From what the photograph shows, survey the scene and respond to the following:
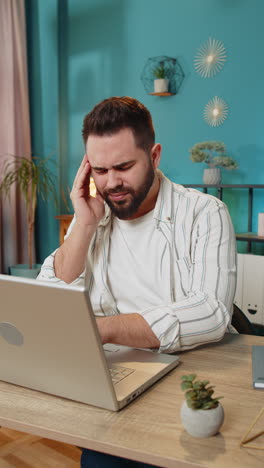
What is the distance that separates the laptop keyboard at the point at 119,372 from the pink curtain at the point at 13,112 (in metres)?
3.10

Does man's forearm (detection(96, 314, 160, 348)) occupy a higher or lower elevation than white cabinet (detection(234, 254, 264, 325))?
higher

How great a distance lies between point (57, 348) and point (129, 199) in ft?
2.27

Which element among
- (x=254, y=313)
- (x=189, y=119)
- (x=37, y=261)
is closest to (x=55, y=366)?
(x=254, y=313)

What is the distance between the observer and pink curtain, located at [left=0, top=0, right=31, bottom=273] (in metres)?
3.86

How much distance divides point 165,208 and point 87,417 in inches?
30.5

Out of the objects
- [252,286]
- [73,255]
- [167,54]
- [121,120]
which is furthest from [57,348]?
[167,54]

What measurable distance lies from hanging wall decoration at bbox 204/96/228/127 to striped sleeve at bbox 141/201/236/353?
82.0 inches

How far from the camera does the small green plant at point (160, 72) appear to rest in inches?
138

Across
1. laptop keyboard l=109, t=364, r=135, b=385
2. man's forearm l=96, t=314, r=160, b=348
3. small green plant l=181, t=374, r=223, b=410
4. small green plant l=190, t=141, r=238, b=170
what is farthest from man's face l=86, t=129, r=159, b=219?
small green plant l=190, t=141, r=238, b=170

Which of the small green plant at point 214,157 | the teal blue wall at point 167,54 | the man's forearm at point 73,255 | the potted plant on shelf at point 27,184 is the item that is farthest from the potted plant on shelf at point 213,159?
the man's forearm at point 73,255

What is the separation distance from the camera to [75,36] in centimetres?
403

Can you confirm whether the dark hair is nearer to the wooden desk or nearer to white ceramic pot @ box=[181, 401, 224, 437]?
the wooden desk

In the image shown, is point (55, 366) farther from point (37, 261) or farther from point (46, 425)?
point (37, 261)

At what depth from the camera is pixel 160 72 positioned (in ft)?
11.5
